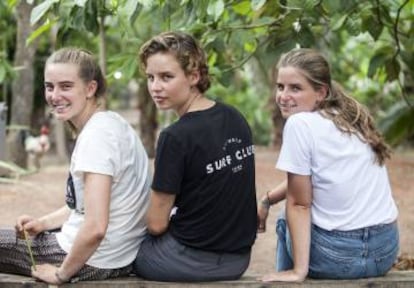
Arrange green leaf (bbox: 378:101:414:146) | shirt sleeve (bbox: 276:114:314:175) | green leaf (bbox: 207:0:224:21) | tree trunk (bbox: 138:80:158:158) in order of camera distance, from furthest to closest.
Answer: green leaf (bbox: 378:101:414:146) → tree trunk (bbox: 138:80:158:158) → green leaf (bbox: 207:0:224:21) → shirt sleeve (bbox: 276:114:314:175)

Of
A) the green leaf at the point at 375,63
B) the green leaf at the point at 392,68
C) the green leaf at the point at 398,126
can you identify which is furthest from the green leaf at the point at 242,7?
the green leaf at the point at 398,126

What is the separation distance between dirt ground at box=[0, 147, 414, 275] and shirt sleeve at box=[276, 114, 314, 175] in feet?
5.14

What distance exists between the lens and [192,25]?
13.7 ft

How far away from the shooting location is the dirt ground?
5.18 metres

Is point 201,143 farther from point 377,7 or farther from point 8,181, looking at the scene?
point 8,181

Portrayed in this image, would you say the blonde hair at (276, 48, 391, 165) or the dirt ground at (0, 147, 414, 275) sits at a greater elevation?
the blonde hair at (276, 48, 391, 165)

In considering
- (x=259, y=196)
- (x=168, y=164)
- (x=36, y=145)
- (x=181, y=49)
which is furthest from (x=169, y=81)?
(x=36, y=145)

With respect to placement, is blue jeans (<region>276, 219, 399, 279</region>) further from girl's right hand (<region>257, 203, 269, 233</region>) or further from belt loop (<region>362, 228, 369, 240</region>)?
girl's right hand (<region>257, 203, 269, 233</region>)

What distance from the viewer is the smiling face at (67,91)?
2.74 meters

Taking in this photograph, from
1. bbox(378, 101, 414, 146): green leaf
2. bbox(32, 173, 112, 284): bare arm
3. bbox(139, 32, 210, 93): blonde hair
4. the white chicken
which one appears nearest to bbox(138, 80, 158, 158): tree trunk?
the white chicken

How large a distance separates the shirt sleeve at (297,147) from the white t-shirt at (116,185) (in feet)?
1.68

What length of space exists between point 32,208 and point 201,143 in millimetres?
3882

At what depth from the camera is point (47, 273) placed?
2746 mm

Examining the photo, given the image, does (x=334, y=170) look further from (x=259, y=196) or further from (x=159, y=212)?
(x=259, y=196)
